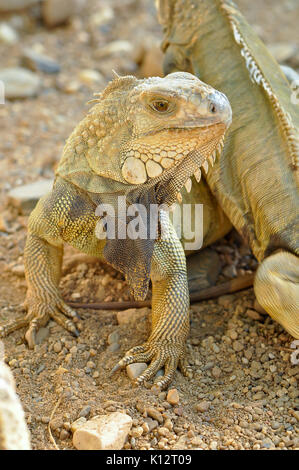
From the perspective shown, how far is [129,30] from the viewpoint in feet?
31.3

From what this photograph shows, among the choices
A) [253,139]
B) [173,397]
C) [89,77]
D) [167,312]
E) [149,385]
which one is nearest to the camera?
[173,397]

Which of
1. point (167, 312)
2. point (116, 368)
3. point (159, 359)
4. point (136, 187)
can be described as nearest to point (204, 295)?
point (167, 312)

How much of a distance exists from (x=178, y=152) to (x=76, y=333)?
1556 millimetres

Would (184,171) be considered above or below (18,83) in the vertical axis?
above

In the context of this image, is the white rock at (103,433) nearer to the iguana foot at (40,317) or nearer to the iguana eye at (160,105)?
the iguana foot at (40,317)

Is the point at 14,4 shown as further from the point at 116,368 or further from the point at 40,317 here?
the point at 116,368

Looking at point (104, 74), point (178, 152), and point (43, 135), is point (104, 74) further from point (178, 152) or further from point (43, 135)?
point (178, 152)

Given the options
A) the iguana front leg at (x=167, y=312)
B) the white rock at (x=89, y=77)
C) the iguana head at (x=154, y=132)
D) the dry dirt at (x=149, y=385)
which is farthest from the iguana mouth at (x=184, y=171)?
the white rock at (x=89, y=77)

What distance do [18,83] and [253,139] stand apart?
14.7ft

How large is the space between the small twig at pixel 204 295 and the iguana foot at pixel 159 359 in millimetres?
492

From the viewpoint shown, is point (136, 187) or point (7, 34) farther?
point (7, 34)

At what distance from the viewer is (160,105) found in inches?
127
